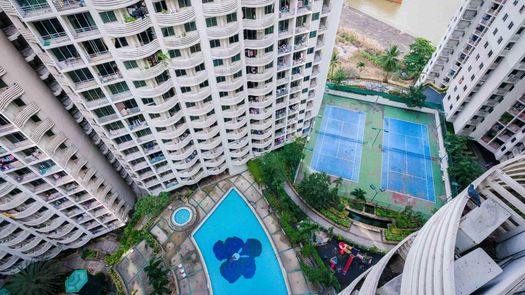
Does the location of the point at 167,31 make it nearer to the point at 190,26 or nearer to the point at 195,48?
the point at 190,26

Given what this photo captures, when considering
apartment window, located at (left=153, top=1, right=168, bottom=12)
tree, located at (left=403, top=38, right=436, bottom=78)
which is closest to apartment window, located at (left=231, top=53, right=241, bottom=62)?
apartment window, located at (left=153, top=1, right=168, bottom=12)

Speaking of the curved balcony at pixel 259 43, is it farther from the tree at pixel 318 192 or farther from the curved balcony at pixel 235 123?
the tree at pixel 318 192

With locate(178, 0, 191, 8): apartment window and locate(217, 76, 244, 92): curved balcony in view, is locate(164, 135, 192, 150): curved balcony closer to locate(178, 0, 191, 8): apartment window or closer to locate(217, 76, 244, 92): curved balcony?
locate(217, 76, 244, 92): curved balcony

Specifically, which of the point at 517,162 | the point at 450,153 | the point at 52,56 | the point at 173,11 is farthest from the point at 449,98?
the point at 52,56

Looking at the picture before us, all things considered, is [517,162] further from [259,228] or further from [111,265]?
[111,265]

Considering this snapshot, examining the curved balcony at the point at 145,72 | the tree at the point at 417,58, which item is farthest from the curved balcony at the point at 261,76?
the tree at the point at 417,58

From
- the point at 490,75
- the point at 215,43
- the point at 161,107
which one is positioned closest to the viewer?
the point at 215,43

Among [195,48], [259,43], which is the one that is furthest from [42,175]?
[259,43]
